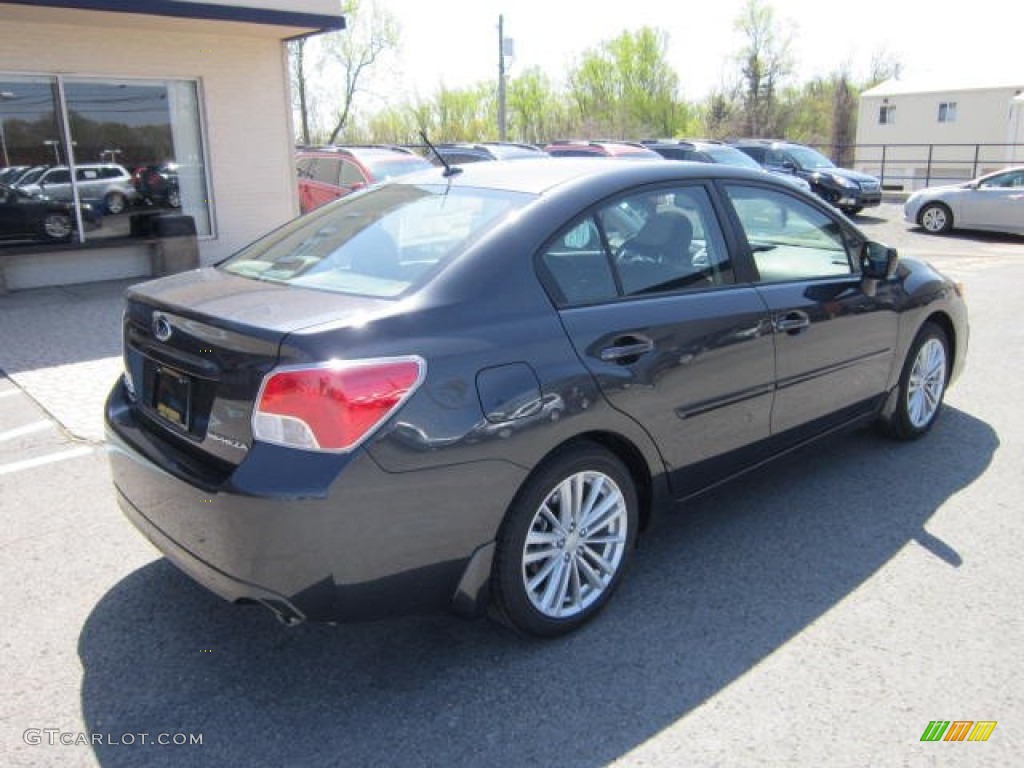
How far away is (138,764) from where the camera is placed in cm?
250

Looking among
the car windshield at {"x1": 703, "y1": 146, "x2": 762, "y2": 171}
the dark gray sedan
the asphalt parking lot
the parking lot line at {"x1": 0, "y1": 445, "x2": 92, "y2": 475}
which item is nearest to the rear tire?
the parking lot line at {"x1": 0, "y1": 445, "x2": 92, "y2": 475}

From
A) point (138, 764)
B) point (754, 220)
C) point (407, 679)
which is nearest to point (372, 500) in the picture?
point (407, 679)

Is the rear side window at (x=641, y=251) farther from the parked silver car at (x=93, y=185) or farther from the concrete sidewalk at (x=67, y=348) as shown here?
the parked silver car at (x=93, y=185)

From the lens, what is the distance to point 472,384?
2693 millimetres

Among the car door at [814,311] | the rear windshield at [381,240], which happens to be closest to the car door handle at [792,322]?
the car door at [814,311]

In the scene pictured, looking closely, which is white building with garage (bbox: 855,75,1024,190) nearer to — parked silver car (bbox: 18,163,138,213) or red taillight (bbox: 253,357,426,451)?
parked silver car (bbox: 18,163,138,213)

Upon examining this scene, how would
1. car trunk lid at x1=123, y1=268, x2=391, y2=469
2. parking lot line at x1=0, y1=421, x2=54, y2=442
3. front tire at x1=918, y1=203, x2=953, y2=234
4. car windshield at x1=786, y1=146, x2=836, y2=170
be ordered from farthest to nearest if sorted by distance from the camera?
1. car windshield at x1=786, y1=146, x2=836, y2=170
2. front tire at x1=918, y1=203, x2=953, y2=234
3. parking lot line at x1=0, y1=421, x2=54, y2=442
4. car trunk lid at x1=123, y1=268, x2=391, y2=469

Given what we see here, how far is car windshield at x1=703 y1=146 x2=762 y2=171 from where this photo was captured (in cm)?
1867

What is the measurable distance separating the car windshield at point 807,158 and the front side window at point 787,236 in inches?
688

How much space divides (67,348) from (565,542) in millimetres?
5995

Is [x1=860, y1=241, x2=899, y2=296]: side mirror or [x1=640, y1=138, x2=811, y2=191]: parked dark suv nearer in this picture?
[x1=860, y1=241, x2=899, y2=296]: side mirror

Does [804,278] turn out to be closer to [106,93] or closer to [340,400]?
[340,400]

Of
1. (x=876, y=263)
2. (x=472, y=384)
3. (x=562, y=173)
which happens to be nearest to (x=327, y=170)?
(x=876, y=263)

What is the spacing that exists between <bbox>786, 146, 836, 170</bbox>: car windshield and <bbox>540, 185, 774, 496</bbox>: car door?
18430 millimetres
